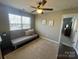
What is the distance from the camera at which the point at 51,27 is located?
4500mm

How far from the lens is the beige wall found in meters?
4.03

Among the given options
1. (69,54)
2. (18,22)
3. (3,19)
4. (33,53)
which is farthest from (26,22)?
(69,54)

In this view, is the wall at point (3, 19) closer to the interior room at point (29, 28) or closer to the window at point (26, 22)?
the interior room at point (29, 28)

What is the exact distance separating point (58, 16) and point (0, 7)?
3.56 metres

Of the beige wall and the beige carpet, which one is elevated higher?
the beige wall

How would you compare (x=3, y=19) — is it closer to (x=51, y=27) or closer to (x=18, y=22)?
(x=18, y=22)

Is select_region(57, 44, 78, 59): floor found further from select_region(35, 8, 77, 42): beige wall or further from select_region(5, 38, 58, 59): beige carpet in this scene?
select_region(35, 8, 77, 42): beige wall

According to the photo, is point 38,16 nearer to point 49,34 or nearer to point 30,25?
point 30,25

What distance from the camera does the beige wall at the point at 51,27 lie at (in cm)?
403

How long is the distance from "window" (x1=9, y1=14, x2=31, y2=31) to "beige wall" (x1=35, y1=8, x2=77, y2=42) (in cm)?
94

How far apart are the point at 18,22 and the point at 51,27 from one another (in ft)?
8.40

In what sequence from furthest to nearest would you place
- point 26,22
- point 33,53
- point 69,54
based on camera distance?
1. point 26,22
2. point 33,53
3. point 69,54

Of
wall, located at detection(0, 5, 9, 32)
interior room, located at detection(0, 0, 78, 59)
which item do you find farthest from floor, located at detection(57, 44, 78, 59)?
wall, located at detection(0, 5, 9, 32)

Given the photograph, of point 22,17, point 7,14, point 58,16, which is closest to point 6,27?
point 7,14
